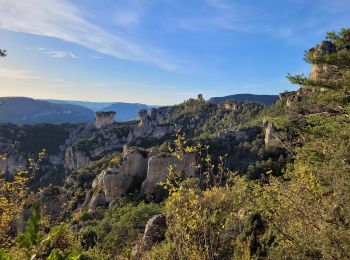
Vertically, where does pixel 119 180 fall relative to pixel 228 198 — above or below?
below

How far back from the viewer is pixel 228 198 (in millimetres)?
9102

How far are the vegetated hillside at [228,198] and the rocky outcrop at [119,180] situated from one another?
13cm

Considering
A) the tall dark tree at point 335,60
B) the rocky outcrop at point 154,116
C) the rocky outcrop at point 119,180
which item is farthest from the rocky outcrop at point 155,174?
the rocky outcrop at point 154,116

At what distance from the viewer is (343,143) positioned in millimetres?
12398

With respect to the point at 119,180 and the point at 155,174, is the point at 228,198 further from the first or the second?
the point at 119,180

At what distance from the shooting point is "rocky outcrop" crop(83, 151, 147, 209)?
4472 centimetres

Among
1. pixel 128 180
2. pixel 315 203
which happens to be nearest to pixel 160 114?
pixel 128 180

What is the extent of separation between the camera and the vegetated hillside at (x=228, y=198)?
7.61m

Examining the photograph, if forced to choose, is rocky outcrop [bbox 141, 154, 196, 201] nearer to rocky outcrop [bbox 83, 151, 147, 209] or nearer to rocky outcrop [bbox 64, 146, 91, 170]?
rocky outcrop [bbox 83, 151, 147, 209]

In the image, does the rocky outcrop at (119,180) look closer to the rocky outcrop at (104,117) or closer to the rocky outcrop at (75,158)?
the rocky outcrop at (75,158)

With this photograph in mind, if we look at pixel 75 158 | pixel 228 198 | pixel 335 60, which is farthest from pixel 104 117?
pixel 228 198

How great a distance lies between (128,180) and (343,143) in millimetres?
36720

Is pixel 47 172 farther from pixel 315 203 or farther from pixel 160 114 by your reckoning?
pixel 315 203

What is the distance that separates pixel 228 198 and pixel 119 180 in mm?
37621
